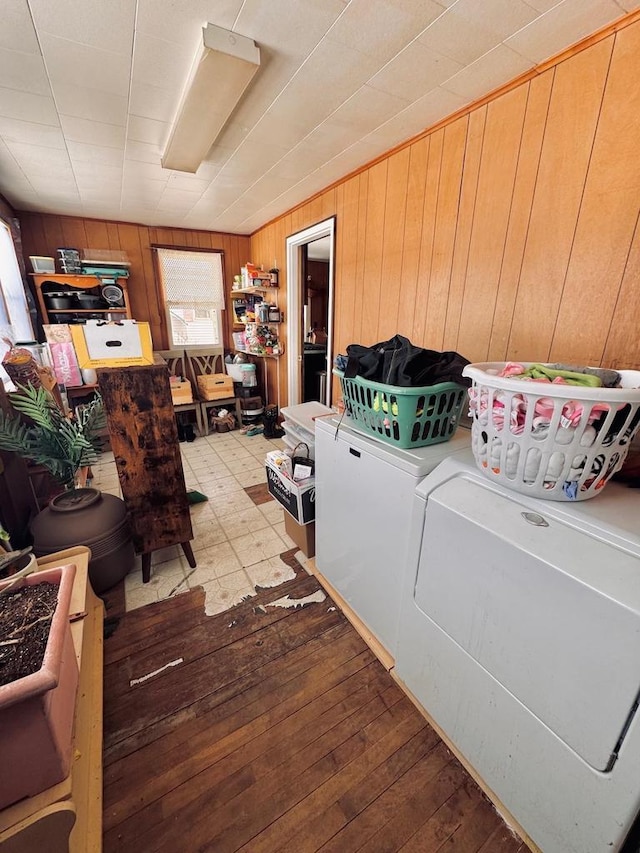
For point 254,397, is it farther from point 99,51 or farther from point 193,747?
point 193,747

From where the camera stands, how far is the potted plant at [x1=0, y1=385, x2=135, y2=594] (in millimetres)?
1568

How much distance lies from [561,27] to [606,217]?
0.62 meters

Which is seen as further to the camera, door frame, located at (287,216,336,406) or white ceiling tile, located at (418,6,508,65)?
door frame, located at (287,216,336,406)

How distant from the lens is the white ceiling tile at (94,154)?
2.06 m

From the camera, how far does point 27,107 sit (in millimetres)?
1648

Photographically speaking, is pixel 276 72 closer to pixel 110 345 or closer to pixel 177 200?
pixel 110 345

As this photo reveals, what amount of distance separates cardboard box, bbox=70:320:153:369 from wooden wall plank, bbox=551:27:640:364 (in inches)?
86.7

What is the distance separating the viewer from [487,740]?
0.97m

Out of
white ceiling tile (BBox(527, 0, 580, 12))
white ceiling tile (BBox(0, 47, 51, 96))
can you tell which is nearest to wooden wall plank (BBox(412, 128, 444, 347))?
white ceiling tile (BBox(527, 0, 580, 12))

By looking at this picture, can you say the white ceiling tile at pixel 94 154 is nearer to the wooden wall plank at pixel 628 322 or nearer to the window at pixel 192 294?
the window at pixel 192 294

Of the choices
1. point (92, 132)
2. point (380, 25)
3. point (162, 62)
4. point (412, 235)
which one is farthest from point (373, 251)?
point (92, 132)

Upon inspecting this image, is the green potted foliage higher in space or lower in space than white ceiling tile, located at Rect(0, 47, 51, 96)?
lower

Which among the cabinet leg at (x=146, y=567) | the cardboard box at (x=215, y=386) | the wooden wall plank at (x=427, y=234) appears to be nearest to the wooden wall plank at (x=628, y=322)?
the wooden wall plank at (x=427, y=234)

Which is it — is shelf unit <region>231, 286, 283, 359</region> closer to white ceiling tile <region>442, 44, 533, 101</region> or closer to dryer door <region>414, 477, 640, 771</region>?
white ceiling tile <region>442, 44, 533, 101</region>
